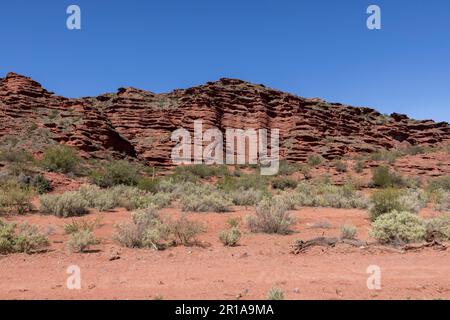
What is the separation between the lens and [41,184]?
16.4 m

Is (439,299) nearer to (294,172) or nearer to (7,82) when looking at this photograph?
(294,172)

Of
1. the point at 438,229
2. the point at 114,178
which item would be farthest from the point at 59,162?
the point at 438,229

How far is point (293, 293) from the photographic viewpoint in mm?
4805

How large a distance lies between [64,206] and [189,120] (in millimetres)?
35836

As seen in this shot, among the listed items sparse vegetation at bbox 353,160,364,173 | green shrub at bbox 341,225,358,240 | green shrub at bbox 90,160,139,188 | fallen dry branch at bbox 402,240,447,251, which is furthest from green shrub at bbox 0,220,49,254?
sparse vegetation at bbox 353,160,364,173

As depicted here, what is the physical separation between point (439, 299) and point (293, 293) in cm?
164

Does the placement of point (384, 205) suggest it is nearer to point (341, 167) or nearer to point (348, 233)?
point (348, 233)

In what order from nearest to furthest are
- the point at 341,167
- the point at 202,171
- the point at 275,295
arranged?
1. the point at 275,295
2. the point at 341,167
3. the point at 202,171

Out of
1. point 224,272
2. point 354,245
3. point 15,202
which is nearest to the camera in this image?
point 224,272

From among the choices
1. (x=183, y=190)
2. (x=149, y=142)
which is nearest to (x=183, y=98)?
(x=149, y=142)

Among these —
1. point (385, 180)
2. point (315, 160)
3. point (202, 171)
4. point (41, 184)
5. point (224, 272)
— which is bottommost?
point (224, 272)

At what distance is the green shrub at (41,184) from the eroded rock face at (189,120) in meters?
16.3

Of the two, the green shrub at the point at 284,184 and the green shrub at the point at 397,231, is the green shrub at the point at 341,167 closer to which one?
the green shrub at the point at 284,184

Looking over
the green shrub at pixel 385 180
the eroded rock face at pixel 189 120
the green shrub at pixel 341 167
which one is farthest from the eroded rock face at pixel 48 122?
the green shrub at pixel 385 180
